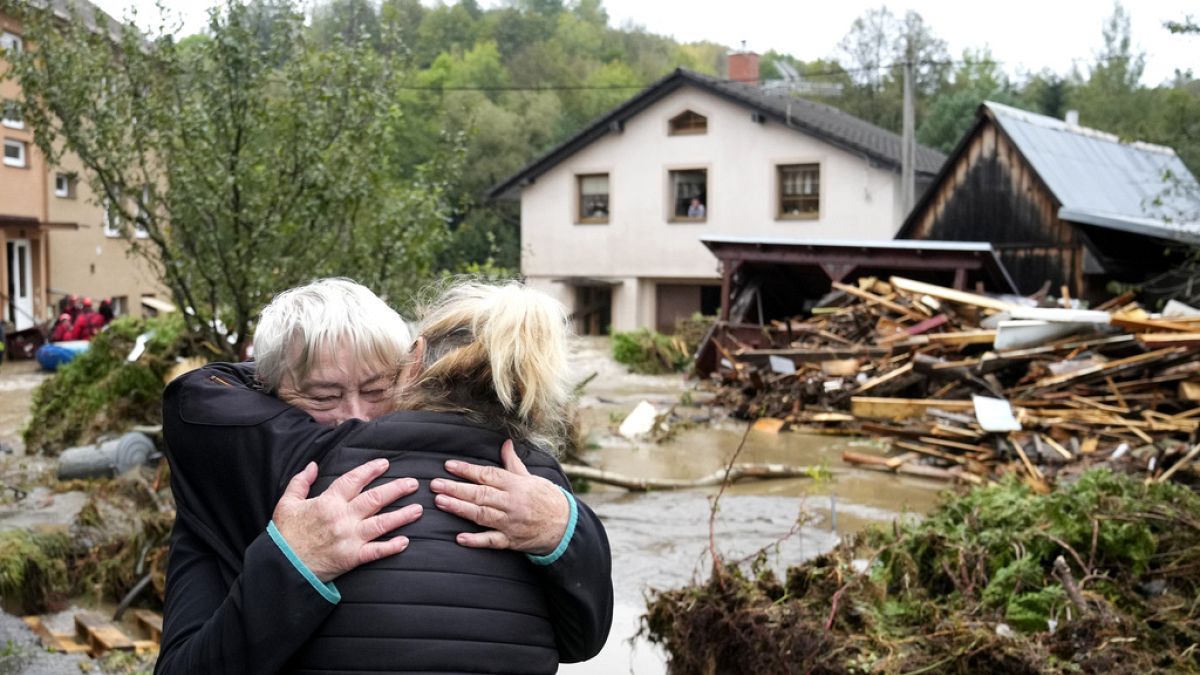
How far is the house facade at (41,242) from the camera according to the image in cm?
2844

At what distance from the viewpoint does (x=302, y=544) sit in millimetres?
2012

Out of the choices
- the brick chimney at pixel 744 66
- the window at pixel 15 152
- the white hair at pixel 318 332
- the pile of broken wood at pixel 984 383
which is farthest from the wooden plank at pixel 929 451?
the brick chimney at pixel 744 66

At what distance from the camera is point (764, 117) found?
32969 mm

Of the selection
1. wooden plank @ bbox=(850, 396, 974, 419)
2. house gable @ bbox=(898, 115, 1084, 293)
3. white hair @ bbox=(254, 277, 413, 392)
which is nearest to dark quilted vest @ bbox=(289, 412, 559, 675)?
white hair @ bbox=(254, 277, 413, 392)

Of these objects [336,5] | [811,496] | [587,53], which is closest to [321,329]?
[336,5]

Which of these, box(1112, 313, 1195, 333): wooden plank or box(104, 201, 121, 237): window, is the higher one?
box(104, 201, 121, 237): window

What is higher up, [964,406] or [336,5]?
[336,5]

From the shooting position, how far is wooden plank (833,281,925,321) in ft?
61.0

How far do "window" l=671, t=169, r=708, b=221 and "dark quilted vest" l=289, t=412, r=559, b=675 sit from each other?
107 ft

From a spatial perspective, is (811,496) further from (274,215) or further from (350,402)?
(350,402)

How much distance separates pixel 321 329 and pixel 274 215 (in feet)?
21.2

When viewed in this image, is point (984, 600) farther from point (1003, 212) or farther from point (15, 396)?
point (1003, 212)

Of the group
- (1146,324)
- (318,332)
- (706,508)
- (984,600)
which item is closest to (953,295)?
(1146,324)

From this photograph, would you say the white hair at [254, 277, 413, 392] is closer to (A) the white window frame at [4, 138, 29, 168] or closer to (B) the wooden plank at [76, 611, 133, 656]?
(B) the wooden plank at [76, 611, 133, 656]
